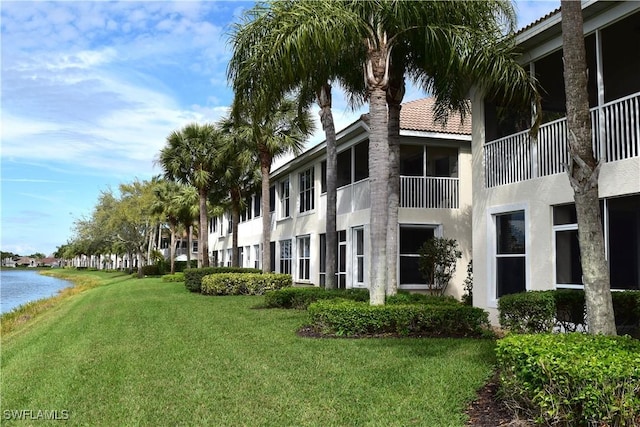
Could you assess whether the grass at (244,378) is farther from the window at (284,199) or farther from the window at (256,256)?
the window at (256,256)

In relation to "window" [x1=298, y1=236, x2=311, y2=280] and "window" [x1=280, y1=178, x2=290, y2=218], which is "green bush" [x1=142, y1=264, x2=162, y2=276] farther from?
"window" [x1=298, y1=236, x2=311, y2=280]

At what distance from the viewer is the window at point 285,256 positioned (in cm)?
2831

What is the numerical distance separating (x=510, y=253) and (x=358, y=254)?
26.4 ft

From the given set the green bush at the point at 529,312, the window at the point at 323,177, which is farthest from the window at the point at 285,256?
the green bush at the point at 529,312

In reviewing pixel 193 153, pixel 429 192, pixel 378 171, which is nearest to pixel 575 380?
pixel 378 171

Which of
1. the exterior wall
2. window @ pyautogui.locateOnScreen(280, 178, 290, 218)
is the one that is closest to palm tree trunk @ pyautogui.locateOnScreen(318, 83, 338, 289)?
the exterior wall

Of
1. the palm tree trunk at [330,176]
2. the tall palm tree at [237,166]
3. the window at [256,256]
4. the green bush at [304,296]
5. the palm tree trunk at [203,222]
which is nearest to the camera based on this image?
the green bush at [304,296]

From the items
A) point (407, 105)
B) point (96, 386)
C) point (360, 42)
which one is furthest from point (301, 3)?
point (407, 105)

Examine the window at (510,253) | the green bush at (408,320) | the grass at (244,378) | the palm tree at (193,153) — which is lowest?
the grass at (244,378)

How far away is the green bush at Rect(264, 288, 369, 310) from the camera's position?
13625mm

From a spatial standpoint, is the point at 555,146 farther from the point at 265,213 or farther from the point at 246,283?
the point at 265,213

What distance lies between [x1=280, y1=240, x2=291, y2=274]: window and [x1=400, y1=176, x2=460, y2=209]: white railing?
1167 cm

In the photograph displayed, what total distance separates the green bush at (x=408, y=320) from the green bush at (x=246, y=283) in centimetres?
1200

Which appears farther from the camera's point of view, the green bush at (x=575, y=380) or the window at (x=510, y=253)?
the window at (x=510, y=253)
